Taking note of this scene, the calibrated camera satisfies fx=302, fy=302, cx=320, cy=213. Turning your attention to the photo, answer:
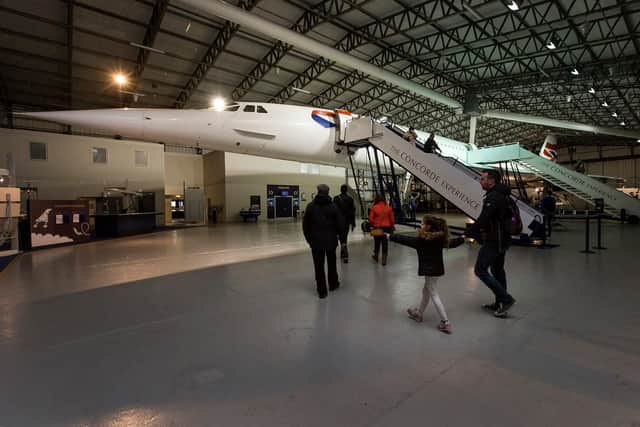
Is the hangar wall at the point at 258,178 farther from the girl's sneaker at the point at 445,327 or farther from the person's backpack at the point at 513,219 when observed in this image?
the girl's sneaker at the point at 445,327

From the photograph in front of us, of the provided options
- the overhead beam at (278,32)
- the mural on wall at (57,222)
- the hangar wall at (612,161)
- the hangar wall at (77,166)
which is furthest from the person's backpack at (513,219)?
the hangar wall at (612,161)

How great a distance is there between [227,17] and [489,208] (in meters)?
10.5

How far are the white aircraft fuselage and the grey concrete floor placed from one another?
3.06m

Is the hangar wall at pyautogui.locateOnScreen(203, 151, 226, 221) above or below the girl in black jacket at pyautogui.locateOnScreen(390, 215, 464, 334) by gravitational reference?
above

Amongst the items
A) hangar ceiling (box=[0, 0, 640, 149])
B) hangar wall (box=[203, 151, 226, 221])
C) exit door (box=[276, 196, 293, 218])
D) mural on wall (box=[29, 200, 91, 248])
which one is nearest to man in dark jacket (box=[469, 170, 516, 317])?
hangar ceiling (box=[0, 0, 640, 149])

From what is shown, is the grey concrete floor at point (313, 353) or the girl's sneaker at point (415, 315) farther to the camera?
the girl's sneaker at point (415, 315)

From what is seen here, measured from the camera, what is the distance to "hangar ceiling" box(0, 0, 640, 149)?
40.6 feet

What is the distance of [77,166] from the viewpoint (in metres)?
18.1

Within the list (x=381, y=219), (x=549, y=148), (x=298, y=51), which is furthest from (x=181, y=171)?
(x=549, y=148)

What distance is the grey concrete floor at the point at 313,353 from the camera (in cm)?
198

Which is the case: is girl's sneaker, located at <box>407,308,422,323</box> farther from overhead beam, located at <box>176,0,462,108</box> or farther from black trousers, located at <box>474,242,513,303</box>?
overhead beam, located at <box>176,0,462,108</box>

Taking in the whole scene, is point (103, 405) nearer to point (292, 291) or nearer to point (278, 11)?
point (292, 291)

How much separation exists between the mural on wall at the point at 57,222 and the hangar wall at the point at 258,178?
11.5 m

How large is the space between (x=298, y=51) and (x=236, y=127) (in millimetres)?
11145
